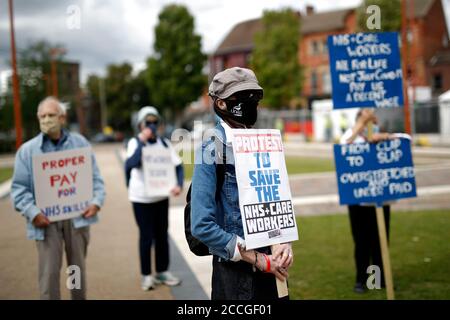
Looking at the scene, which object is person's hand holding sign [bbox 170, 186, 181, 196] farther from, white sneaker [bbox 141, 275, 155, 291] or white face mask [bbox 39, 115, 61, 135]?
white face mask [bbox 39, 115, 61, 135]

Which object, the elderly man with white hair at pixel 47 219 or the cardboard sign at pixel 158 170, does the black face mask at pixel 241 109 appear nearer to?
the elderly man with white hair at pixel 47 219

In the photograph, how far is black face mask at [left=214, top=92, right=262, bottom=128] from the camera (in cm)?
278

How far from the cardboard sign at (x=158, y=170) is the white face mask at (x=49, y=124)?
164cm

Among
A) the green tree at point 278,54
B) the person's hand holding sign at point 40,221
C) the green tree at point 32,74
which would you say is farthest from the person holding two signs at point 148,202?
the green tree at point 278,54

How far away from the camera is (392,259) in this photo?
6754 millimetres

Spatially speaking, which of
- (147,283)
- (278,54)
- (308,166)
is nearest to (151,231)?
(147,283)

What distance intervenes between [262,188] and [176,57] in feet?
105

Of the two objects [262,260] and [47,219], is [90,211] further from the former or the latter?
[262,260]

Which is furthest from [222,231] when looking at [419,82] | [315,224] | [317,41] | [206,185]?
[317,41]

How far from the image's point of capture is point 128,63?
7825cm

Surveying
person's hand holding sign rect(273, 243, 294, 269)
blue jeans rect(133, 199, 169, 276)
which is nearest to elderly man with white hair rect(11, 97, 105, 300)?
blue jeans rect(133, 199, 169, 276)

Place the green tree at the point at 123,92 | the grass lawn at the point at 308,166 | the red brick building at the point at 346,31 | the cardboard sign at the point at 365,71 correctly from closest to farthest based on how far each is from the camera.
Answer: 1. the cardboard sign at the point at 365,71
2. the grass lawn at the point at 308,166
3. the red brick building at the point at 346,31
4. the green tree at the point at 123,92

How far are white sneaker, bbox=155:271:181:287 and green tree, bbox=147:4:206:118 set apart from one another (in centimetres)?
1585

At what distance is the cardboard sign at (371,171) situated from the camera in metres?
5.12
